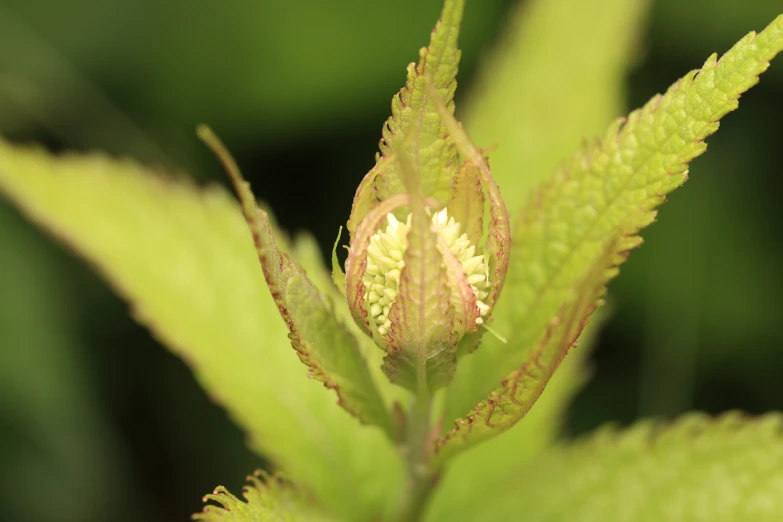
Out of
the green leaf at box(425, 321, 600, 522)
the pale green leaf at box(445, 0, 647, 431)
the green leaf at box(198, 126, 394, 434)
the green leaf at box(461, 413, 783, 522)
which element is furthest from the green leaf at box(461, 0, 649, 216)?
the green leaf at box(198, 126, 394, 434)

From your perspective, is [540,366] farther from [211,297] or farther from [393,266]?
[211,297]

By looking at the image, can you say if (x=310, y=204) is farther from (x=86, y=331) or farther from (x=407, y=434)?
(x=407, y=434)

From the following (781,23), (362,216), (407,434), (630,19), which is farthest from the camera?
(630,19)

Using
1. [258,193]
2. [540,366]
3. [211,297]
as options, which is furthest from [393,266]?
[258,193]

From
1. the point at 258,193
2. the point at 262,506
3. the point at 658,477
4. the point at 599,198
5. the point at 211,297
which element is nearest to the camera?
the point at 262,506

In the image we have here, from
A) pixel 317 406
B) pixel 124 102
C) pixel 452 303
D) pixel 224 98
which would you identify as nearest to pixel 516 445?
pixel 317 406

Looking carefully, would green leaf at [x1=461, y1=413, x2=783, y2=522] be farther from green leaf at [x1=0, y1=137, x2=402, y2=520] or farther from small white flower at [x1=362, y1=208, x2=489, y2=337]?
small white flower at [x1=362, y1=208, x2=489, y2=337]
